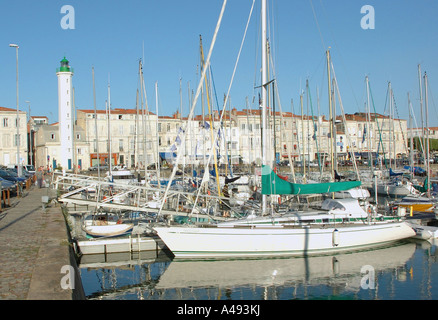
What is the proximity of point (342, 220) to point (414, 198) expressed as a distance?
12097 millimetres

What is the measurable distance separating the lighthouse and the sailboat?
40983mm

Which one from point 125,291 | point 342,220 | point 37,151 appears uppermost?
point 37,151

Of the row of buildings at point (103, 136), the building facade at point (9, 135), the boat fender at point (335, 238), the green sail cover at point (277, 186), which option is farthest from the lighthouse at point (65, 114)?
the boat fender at point (335, 238)

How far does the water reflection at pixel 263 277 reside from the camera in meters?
13.0

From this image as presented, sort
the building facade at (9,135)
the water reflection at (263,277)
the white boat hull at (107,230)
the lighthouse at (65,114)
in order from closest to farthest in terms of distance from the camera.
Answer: the water reflection at (263,277), the white boat hull at (107,230), the lighthouse at (65,114), the building facade at (9,135)

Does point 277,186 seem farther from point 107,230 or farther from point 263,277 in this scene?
point 107,230

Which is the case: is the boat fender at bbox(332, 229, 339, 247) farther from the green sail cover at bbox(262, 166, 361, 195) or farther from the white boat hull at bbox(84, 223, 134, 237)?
the white boat hull at bbox(84, 223, 134, 237)

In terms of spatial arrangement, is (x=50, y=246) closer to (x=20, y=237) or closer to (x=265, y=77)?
(x=20, y=237)

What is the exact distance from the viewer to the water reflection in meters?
13.0

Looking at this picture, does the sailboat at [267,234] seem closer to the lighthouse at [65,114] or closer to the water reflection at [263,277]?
the water reflection at [263,277]

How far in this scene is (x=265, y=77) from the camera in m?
16.1

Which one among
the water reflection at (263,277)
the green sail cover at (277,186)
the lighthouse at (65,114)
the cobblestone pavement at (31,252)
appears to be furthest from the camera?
the lighthouse at (65,114)

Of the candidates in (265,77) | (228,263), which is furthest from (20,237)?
(265,77)
